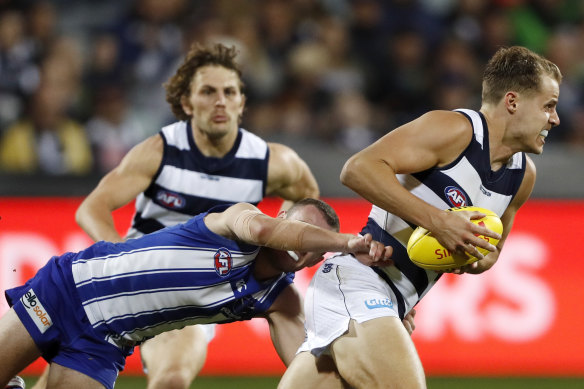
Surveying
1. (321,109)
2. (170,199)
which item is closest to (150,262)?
(170,199)

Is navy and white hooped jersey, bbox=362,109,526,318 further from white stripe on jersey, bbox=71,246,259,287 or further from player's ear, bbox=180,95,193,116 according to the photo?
player's ear, bbox=180,95,193,116

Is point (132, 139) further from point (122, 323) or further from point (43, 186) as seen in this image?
point (122, 323)

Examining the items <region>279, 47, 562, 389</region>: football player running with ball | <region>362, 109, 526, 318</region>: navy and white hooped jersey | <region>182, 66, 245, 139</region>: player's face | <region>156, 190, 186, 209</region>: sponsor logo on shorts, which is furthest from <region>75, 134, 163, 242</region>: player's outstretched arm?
<region>362, 109, 526, 318</region>: navy and white hooped jersey

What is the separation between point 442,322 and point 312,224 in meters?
3.83

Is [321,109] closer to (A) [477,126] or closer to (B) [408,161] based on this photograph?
(A) [477,126]

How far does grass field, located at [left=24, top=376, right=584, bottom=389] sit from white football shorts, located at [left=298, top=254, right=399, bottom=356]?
2819mm

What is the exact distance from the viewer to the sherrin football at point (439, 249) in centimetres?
399

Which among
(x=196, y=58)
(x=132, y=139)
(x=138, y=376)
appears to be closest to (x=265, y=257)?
(x=196, y=58)

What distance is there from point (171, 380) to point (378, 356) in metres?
1.37

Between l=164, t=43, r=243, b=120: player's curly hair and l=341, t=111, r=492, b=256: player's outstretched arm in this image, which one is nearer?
l=341, t=111, r=492, b=256: player's outstretched arm

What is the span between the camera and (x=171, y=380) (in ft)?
15.8

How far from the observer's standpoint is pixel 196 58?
5.95 metres

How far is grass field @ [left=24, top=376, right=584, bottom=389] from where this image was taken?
709cm

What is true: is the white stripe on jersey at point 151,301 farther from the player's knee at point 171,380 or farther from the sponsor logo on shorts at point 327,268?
the player's knee at point 171,380
